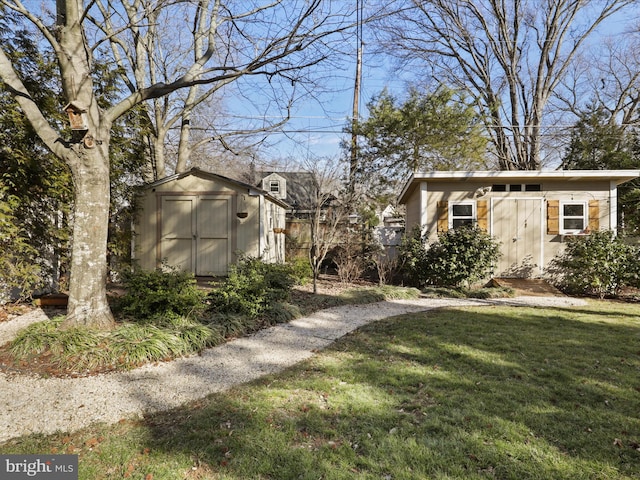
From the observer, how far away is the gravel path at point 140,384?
2.55 metres

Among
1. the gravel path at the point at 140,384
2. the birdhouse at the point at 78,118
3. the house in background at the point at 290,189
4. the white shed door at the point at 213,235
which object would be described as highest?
the house in background at the point at 290,189

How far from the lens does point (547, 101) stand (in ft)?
51.0

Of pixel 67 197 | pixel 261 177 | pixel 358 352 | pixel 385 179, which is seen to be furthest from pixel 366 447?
pixel 261 177

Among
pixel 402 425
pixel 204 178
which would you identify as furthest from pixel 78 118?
pixel 204 178

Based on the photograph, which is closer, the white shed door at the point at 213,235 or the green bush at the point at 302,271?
the white shed door at the point at 213,235

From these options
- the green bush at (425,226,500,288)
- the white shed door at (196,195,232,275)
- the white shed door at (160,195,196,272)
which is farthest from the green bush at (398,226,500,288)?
the white shed door at (160,195,196,272)

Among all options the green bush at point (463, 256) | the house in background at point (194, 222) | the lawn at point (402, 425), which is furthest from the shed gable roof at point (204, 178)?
the lawn at point (402, 425)

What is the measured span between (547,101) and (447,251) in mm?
11971

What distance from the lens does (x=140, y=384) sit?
312 cm

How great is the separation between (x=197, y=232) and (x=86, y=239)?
4.80 metres

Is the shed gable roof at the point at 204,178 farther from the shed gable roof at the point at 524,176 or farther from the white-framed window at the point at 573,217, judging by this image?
the white-framed window at the point at 573,217

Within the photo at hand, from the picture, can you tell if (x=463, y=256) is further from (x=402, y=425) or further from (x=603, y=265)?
(x=402, y=425)

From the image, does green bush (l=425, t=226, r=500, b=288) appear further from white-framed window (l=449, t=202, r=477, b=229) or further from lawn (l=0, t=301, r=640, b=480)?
lawn (l=0, t=301, r=640, b=480)

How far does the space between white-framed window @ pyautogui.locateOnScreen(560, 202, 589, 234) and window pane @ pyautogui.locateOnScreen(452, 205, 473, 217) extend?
227 cm
